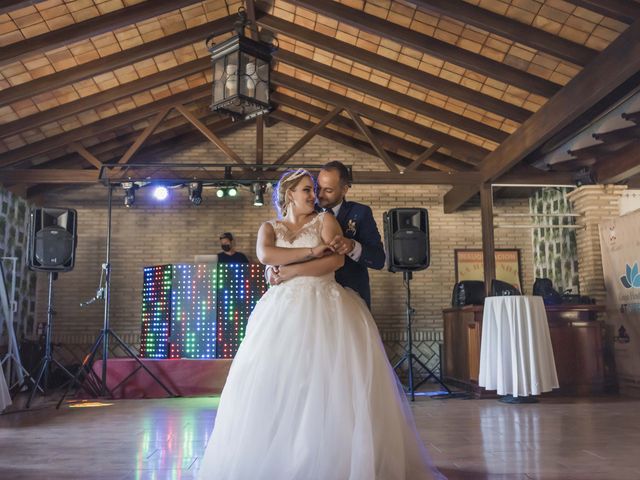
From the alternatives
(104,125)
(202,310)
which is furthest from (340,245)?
(104,125)

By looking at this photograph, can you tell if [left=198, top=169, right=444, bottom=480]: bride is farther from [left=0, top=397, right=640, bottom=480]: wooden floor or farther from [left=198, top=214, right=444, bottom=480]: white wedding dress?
[left=0, top=397, right=640, bottom=480]: wooden floor

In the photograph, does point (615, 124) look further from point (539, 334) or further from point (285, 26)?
point (285, 26)

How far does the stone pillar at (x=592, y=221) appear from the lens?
8.16 metres

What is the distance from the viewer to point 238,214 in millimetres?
10430

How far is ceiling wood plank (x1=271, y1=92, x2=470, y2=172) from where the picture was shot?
966 centimetres

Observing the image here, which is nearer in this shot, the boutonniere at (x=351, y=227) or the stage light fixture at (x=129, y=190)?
the boutonniere at (x=351, y=227)

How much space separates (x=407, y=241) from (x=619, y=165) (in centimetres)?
342

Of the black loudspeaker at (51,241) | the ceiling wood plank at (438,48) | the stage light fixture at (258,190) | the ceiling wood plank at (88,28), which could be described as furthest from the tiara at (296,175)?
the stage light fixture at (258,190)

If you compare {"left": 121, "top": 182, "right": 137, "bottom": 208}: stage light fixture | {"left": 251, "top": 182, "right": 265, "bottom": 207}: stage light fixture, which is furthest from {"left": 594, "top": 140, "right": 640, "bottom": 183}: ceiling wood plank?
{"left": 121, "top": 182, "right": 137, "bottom": 208}: stage light fixture

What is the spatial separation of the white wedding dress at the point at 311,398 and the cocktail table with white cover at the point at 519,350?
3846mm

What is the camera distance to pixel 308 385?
237cm

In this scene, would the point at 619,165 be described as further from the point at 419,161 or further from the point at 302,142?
the point at 302,142

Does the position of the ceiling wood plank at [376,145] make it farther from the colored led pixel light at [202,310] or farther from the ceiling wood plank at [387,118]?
the colored led pixel light at [202,310]

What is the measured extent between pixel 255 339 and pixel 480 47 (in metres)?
4.94
